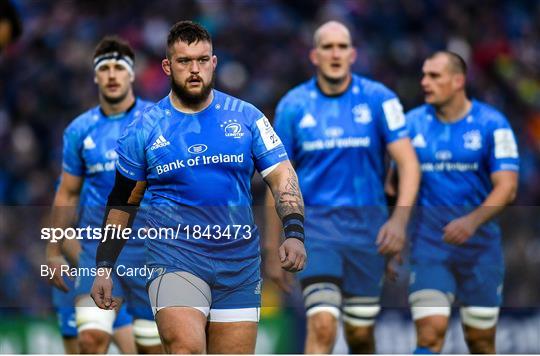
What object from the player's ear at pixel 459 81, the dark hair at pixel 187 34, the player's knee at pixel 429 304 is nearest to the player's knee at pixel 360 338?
the player's knee at pixel 429 304

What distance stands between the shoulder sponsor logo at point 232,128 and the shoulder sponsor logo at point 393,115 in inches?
106

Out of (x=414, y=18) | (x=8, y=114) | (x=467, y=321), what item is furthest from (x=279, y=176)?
(x=414, y=18)

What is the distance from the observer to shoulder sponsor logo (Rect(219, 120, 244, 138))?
22.5ft

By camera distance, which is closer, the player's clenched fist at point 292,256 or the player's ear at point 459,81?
the player's clenched fist at point 292,256

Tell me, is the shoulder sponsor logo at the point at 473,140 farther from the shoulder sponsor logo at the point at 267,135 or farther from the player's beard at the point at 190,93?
the player's beard at the point at 190,93

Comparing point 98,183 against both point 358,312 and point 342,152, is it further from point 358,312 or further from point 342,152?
point 358,312

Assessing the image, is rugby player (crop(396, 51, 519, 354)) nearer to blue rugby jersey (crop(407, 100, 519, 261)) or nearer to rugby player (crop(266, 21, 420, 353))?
blue rugby jersey (crop(407, 100, 519, 261))

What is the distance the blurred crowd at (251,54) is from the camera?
51.6 feet

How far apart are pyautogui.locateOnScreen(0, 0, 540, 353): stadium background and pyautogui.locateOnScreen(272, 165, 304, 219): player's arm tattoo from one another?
25.7 feet

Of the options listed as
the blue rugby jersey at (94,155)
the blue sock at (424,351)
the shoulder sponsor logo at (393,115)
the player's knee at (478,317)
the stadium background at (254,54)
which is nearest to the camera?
the blue sock at (424,351)

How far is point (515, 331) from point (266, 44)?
6142 mm

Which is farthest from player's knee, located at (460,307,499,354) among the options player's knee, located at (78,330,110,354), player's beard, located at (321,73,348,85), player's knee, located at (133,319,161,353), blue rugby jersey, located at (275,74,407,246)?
player's knee, located at (78,330,110,354)

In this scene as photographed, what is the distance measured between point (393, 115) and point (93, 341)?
109 inches

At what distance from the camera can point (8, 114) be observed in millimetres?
16078
